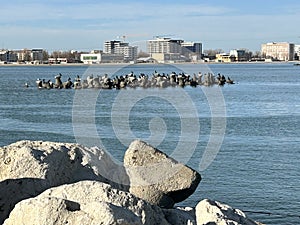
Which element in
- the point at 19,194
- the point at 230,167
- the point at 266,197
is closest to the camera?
the point at 19,194

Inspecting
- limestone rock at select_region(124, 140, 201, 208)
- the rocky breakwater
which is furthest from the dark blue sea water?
the rocky breakwater

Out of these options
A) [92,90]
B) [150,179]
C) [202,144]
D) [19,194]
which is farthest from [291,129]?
[92,90]

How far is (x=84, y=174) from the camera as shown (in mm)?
7520

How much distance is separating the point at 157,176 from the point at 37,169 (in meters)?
2.09

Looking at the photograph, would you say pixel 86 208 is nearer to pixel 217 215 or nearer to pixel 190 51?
pixel 217 215

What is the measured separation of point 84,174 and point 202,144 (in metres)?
17.2

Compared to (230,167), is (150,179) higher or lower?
higher

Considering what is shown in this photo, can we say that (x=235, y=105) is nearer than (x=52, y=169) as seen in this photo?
No

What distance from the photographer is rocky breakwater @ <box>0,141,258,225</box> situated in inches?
202

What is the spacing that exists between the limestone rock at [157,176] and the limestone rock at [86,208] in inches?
101

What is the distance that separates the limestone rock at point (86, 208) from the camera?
497 centimetres

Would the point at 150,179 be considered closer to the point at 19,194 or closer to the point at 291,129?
the point at 19,194

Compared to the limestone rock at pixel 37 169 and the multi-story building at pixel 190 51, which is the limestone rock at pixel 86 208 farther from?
the multi-story building at pixel 190 51

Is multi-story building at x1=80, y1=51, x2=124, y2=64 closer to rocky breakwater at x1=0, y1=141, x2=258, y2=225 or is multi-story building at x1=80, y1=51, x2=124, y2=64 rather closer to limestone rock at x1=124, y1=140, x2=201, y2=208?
limestone rock at x1=124, y1=140, x2=201, y2=208
